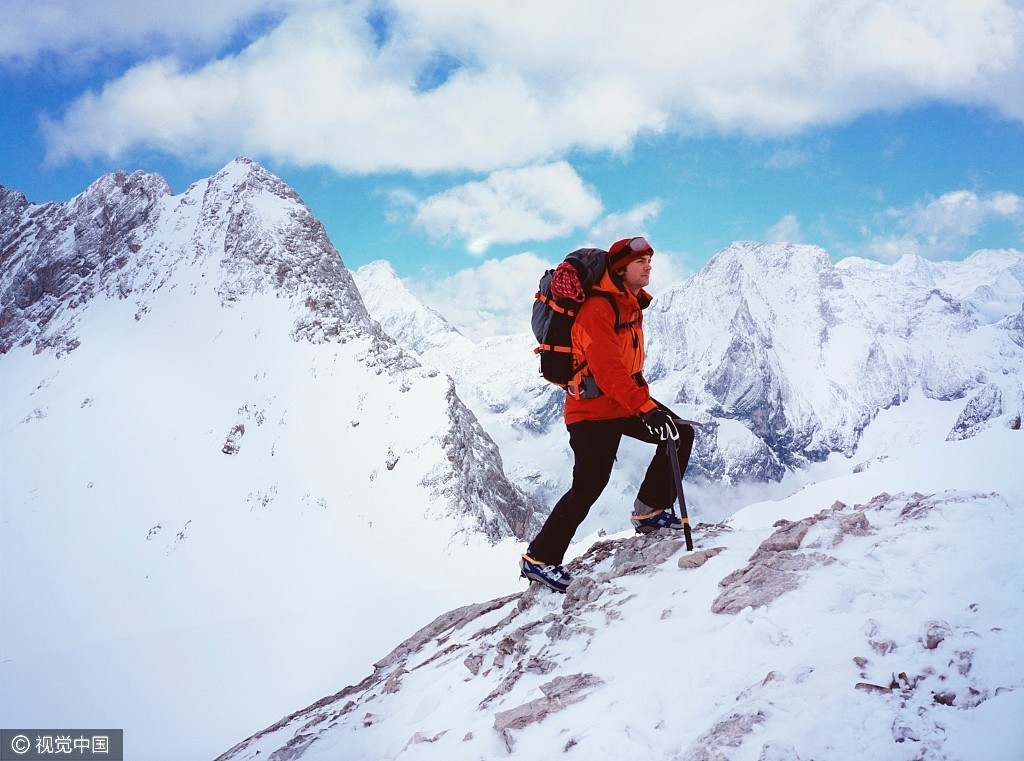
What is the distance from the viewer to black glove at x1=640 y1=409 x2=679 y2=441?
5.91 metres

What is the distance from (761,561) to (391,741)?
3710 mm

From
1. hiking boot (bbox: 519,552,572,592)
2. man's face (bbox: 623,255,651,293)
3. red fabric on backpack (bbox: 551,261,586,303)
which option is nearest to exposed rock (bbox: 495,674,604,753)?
hiking boot (bbox: 519,552,572,592)

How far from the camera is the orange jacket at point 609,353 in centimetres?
576

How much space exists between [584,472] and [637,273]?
83.8 inches

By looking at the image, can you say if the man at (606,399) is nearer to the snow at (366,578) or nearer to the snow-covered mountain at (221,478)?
the snow at (366,578)

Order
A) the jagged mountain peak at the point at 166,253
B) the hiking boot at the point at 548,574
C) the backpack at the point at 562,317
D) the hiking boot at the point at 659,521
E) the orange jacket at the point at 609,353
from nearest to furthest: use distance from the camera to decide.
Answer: the orange jacket at the point at 609,353 < the backpack at the point at 562,317 < the hiking boot at the point at 548,574 < the hiking boot at the point at 659,521 < the jagged mountain peak at the point at 166,253

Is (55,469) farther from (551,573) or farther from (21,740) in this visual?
(551,573)

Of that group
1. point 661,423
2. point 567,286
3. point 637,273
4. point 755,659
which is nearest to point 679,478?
point 661,423

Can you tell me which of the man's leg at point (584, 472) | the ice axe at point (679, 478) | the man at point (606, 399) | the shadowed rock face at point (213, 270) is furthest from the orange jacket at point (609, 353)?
the shadowed rock face at point (213, 270)

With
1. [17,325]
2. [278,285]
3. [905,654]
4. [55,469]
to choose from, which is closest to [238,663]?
[905,654]

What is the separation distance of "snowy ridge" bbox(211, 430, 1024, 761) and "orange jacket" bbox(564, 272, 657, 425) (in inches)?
68.4

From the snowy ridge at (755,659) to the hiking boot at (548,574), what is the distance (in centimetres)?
13

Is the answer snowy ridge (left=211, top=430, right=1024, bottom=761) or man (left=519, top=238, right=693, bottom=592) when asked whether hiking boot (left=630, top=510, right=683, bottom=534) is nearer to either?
snowy ridge (left=211, top=430, right=1024, bottom=761)

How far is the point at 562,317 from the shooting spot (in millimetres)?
6059
